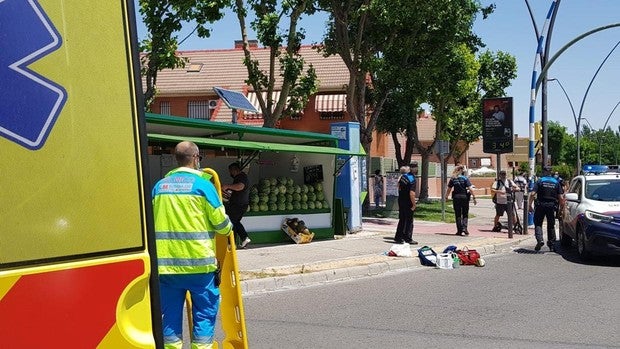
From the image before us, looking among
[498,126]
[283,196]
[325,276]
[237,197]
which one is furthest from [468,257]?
[498,126]

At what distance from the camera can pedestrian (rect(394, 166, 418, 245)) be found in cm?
1527

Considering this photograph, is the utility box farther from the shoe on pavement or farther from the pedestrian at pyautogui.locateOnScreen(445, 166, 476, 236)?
the shoe on pavement

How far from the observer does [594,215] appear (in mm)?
13039

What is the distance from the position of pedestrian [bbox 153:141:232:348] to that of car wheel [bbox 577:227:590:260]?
10.4m

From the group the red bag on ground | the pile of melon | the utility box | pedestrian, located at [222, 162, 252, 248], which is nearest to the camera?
the red bag on ground

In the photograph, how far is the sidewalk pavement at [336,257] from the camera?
35.5 ft

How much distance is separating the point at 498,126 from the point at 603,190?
5822 millimetres

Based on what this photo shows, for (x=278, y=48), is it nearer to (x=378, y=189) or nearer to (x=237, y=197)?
(x=237, y=197)

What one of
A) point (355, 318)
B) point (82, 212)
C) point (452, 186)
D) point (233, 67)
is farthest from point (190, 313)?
point (233, 67)

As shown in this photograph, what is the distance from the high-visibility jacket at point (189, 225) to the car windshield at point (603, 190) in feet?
37.0

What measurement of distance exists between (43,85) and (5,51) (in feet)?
0.51

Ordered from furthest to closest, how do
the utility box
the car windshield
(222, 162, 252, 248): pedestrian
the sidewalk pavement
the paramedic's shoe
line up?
the utility box
the paramedic's shoe
the car windshield
(222, 162, 252, 248): pedestrian
the sidewalk pavement

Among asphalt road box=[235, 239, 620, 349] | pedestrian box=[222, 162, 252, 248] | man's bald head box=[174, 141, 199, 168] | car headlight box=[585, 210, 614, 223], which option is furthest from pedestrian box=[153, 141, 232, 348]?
car headlight box=[585, 210, 614, 223]

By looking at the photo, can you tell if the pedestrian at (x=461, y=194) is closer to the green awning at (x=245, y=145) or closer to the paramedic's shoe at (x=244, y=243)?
the green awning at (x=245, y=145)
